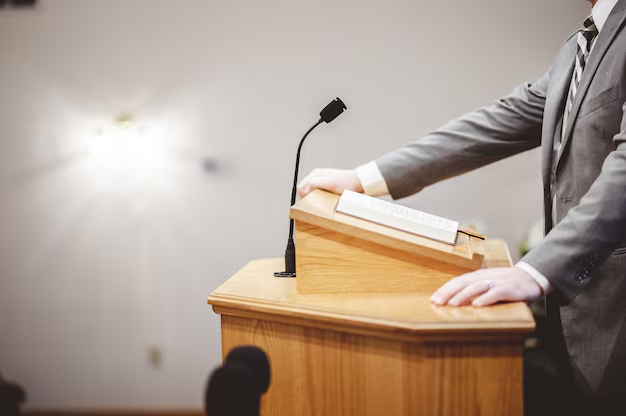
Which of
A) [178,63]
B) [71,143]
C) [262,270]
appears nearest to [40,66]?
[71,143]

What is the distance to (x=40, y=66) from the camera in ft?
10.7

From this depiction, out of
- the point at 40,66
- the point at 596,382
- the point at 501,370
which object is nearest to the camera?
the point at 501,370

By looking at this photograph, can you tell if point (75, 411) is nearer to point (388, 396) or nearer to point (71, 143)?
point (71, 143)

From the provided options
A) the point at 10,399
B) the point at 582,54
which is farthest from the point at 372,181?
the point at 10,399

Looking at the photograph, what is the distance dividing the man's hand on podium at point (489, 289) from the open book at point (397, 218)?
0.14 metres

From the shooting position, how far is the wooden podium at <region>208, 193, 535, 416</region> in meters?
0.89

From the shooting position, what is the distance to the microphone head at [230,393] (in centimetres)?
58

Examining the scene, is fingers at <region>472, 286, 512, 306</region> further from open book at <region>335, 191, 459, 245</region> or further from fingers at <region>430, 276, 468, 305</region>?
open book at <region>335, 191, 459, 245</region>

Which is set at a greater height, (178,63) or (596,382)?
(178,63)

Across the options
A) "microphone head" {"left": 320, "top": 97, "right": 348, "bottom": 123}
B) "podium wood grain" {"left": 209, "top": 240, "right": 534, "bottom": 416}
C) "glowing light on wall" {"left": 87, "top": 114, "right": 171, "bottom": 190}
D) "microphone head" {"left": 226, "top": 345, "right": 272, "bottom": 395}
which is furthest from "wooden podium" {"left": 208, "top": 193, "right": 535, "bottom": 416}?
"glowing light on wall" {"left": 87, "top": 114, "right": 171, "bottom": 190}

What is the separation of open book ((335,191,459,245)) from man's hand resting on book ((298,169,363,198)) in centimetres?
20

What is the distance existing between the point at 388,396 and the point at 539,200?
238 cm

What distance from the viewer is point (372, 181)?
1.46 meters

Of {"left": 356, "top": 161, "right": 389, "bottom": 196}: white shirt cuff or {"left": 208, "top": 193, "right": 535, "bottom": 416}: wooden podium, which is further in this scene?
{"left": 356, "top": 161, "right": 389, "bottom": 196}: white shirt cuff
